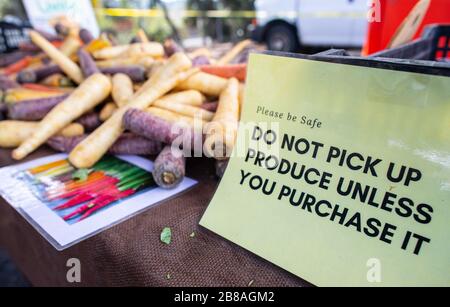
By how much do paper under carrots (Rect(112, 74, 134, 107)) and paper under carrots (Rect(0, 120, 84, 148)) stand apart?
19 centimetres

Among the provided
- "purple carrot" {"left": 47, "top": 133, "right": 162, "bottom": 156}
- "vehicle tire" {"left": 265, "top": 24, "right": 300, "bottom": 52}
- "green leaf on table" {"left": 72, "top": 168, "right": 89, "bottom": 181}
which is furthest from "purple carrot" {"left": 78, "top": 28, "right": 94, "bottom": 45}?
"vehicle tire" {"left": 265, "top": 24, "right": 300, "bottom": 52}

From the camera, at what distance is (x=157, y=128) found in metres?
0.90

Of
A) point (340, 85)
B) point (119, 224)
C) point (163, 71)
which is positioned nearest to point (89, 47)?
point (163, 71)

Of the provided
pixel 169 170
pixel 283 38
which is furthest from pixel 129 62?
pixel 283 38

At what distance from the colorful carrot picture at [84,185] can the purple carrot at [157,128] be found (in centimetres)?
13

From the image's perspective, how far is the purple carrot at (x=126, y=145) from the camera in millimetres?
1005

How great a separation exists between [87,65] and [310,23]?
4.47 metres

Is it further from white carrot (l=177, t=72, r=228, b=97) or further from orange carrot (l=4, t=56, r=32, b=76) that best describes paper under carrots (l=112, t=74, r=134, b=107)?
orange carrot (l=4, t=56, r=32, b=76)

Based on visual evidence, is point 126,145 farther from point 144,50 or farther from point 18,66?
point 18,66

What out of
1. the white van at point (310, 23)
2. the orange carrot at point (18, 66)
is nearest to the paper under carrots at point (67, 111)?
the orange carrot at point (18, 66)

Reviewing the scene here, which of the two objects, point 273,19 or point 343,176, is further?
point 273,19

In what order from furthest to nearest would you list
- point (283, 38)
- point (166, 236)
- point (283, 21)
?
point (283, 38) → point (283, 21) → point (166, 236)

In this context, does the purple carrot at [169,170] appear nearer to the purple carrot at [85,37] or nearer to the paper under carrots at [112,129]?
the paper under carrots at [112,129]

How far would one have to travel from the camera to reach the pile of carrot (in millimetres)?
862
